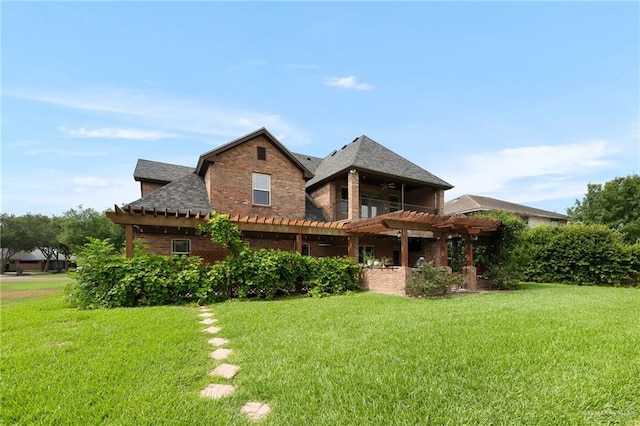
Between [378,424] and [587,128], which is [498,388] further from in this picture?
[587,128]

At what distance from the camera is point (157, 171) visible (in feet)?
55.6

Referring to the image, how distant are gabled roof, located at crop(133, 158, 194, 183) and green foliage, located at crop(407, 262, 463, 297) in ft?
45.4

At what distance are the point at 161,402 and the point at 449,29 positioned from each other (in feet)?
37.1

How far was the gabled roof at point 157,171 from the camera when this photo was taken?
631 inches

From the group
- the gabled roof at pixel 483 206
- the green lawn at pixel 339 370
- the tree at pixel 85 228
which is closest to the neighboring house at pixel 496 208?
the gabled roof at pixel 483 206

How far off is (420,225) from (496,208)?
21.7 metres

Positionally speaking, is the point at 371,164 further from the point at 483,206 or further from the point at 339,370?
the point at 483,206

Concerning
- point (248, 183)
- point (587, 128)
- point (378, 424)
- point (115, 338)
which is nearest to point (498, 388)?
point (378, 424)

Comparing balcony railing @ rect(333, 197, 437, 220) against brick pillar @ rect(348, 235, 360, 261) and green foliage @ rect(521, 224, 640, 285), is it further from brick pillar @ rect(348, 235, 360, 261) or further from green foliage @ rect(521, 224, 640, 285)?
green foliage @ rect(521, 224, 640, 285)

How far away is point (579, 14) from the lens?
8.38m

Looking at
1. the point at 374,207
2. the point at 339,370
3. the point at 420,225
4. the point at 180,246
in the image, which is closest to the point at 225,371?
the point at 339,370

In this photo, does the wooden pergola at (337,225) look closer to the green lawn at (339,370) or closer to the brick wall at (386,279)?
the brick wall at (386,279)

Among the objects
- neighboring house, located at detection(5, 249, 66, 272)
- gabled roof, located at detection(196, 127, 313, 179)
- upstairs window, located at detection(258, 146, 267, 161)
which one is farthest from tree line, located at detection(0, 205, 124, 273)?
upstairs window, located at detection(258, 146, 267, 161)

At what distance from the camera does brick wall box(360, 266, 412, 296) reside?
9.93 metres
